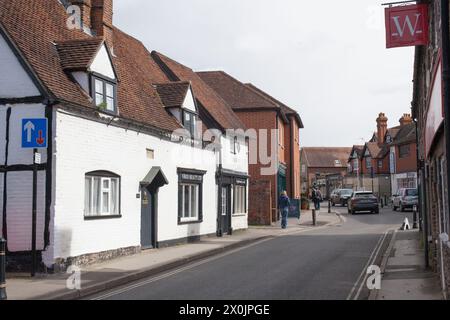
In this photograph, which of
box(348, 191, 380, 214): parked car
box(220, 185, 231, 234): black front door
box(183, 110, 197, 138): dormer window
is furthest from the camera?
box(348, 191, 380, 214): parked car

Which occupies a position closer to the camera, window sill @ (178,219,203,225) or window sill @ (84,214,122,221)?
window sill @ (84,214,122,221)

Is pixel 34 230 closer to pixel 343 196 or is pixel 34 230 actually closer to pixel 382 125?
pixel 343 196

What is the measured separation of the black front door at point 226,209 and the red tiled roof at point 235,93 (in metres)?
8.97

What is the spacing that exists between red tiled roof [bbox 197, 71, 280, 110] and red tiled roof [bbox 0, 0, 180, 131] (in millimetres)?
11293

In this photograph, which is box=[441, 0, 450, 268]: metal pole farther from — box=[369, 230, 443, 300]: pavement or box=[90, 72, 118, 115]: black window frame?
box=[90, 72, 118, 115]: black window frame

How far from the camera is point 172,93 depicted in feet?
66.4

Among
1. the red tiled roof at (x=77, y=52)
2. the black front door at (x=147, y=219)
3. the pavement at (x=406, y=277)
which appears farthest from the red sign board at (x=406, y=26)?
the black front door at (x=147, y=219)

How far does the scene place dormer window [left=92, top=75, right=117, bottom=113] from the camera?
14.5 m

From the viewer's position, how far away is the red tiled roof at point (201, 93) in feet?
79.6

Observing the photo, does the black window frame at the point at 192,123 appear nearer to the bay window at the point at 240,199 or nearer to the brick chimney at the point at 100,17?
the brick chimney at the point at 100,17

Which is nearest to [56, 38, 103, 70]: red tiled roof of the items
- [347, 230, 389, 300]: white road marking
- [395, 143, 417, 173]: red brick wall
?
[347, 230, 389, 300]: white road marking

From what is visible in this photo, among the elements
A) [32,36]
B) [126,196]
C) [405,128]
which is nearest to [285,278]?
[126,196]

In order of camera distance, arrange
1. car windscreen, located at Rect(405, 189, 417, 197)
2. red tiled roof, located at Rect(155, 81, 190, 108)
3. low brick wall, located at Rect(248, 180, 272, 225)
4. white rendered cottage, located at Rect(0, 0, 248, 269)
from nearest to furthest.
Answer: white rendered cottage, located at Rect(0, 0, 248, 269), red tiled roof, located at Rect(155, 81, 190, 108), low brick wall, located at Rect(248, 180, 272, 225), car windscreen, located at Rect(405, 189, 417, 197)
